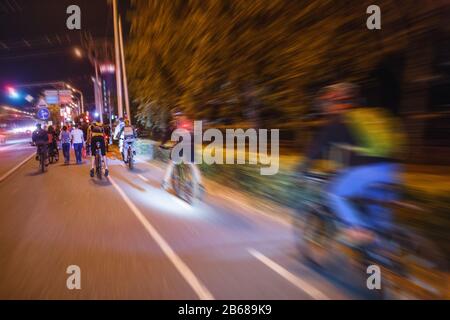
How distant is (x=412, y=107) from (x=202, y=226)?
433cm

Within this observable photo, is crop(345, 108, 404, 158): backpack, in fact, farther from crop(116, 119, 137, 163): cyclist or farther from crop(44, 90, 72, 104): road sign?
crop(44, 90, 72, 104): road sign

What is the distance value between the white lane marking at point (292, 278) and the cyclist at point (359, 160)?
2.11 feet

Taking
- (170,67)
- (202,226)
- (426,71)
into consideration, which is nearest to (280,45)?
(426,71)

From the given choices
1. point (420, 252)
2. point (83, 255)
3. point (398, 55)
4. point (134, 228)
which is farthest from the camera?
point (398, 55)

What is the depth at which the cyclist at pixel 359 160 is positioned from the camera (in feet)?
14.3

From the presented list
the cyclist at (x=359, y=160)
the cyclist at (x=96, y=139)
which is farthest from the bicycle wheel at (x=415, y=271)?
the cyclist at (x=96, y=139)

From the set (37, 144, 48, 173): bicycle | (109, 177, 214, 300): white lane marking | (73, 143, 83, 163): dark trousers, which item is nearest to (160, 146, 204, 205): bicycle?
(109, 177, 214, 300): white lane marking

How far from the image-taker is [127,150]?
15.9 meters

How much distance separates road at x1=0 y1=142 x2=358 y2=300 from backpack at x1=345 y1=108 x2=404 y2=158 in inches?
56.1

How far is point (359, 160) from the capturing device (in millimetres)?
4469

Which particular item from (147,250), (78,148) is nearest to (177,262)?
(147,250)

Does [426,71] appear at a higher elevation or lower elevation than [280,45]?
lower

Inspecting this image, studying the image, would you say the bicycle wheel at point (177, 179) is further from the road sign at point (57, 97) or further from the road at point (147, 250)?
the road sign at point (57, 97)

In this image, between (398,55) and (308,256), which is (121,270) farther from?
(398,55)
